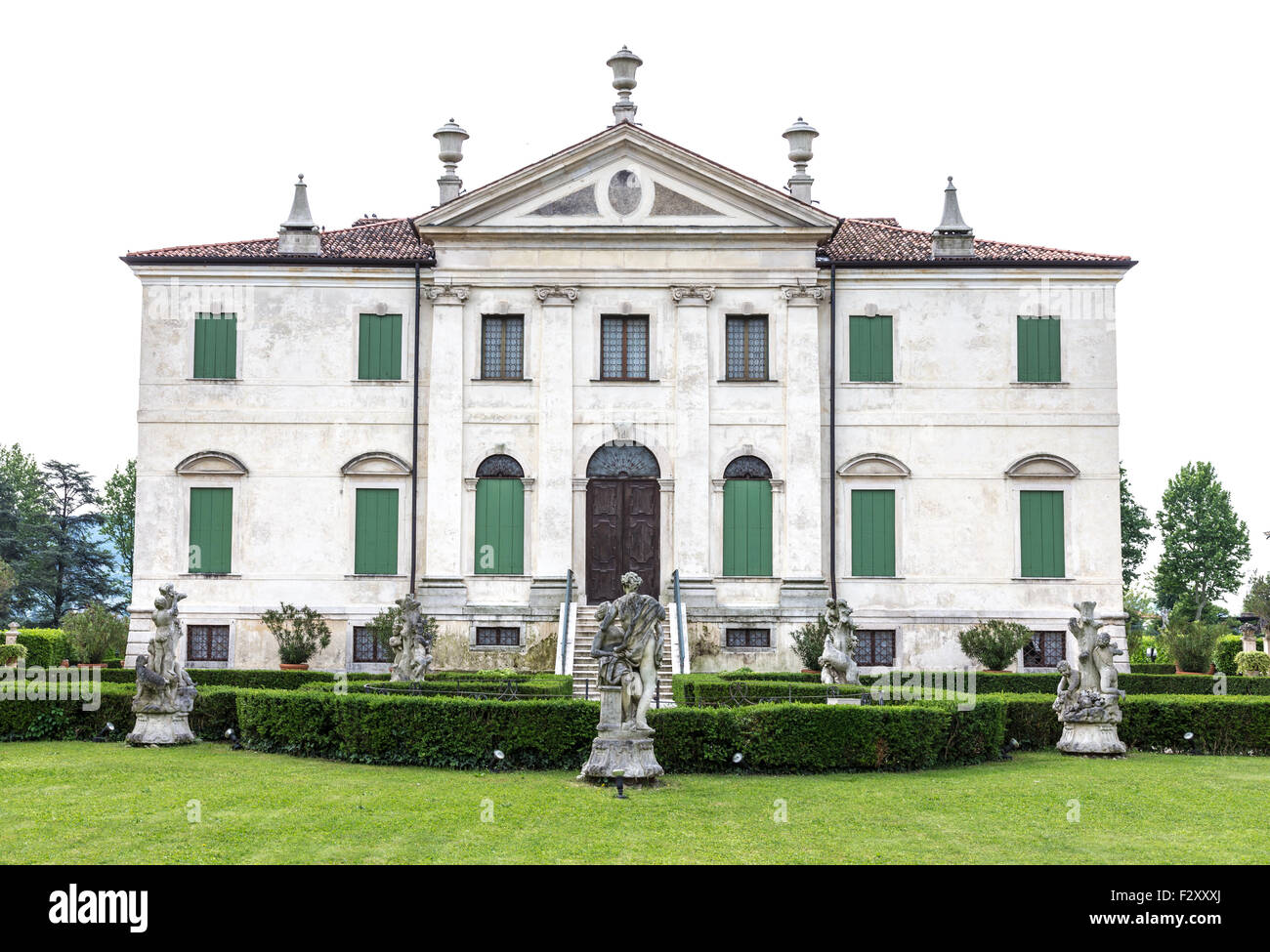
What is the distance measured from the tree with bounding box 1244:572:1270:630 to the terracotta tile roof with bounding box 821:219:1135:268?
28.2 m

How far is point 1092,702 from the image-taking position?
19891mm

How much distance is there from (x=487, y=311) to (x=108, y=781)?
17.7 metres

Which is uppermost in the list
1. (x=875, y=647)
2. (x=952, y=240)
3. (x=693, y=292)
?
(x=952, y=240)

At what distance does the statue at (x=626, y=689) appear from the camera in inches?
624

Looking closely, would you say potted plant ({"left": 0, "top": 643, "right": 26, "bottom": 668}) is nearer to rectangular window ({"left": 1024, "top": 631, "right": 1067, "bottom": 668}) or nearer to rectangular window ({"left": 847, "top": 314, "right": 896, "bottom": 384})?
rectangular window ({"left": 847, "top": 314, "right": 896, "bottom": 384})

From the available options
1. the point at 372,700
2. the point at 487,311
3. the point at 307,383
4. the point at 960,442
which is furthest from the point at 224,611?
the point at 960,442

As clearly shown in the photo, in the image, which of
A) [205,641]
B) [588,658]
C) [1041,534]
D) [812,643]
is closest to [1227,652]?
[1041,534]

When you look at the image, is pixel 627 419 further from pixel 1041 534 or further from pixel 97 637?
pixel 97 637

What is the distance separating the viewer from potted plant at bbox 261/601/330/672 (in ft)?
101

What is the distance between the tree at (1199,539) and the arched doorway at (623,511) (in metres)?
48.1

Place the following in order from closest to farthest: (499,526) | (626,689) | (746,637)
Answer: (626,689), (746,637), (499,526)

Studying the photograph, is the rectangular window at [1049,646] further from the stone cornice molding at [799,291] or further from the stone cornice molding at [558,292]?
the stone cornice molding at [558,292]

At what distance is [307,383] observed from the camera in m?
32.2

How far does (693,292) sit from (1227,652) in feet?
63.1
